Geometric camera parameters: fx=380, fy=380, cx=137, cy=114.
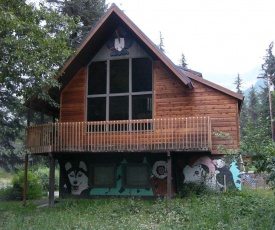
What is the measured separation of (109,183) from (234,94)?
6971mm

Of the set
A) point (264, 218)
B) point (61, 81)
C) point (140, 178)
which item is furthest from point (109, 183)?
point (264, 218)

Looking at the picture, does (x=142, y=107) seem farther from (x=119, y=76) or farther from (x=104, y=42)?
(x=104, y=42)

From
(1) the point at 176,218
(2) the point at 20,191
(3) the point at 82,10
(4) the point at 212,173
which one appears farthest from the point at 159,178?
(3) the point at 82,10

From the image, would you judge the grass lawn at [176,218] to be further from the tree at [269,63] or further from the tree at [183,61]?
the tree at [183,61]

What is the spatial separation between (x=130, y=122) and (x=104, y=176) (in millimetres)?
3744

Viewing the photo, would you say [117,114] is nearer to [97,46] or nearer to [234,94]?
[97,46]

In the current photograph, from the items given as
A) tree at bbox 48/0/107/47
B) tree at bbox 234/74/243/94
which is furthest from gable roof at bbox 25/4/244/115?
tree at bbox 234/74/243/94

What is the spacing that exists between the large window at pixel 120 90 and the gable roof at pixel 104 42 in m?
0.65

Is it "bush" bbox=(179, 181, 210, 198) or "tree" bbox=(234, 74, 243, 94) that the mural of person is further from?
"tree" bbox=(234, 74, 243, 94)

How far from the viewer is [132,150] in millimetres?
15477

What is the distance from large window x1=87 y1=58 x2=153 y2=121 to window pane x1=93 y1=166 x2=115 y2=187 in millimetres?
2466

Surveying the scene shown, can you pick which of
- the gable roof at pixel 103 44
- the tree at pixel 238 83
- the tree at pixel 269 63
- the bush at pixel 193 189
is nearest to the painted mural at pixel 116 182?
the bush at pixel 193 189

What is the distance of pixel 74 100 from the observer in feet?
58.1

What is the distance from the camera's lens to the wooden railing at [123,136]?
15148mm
